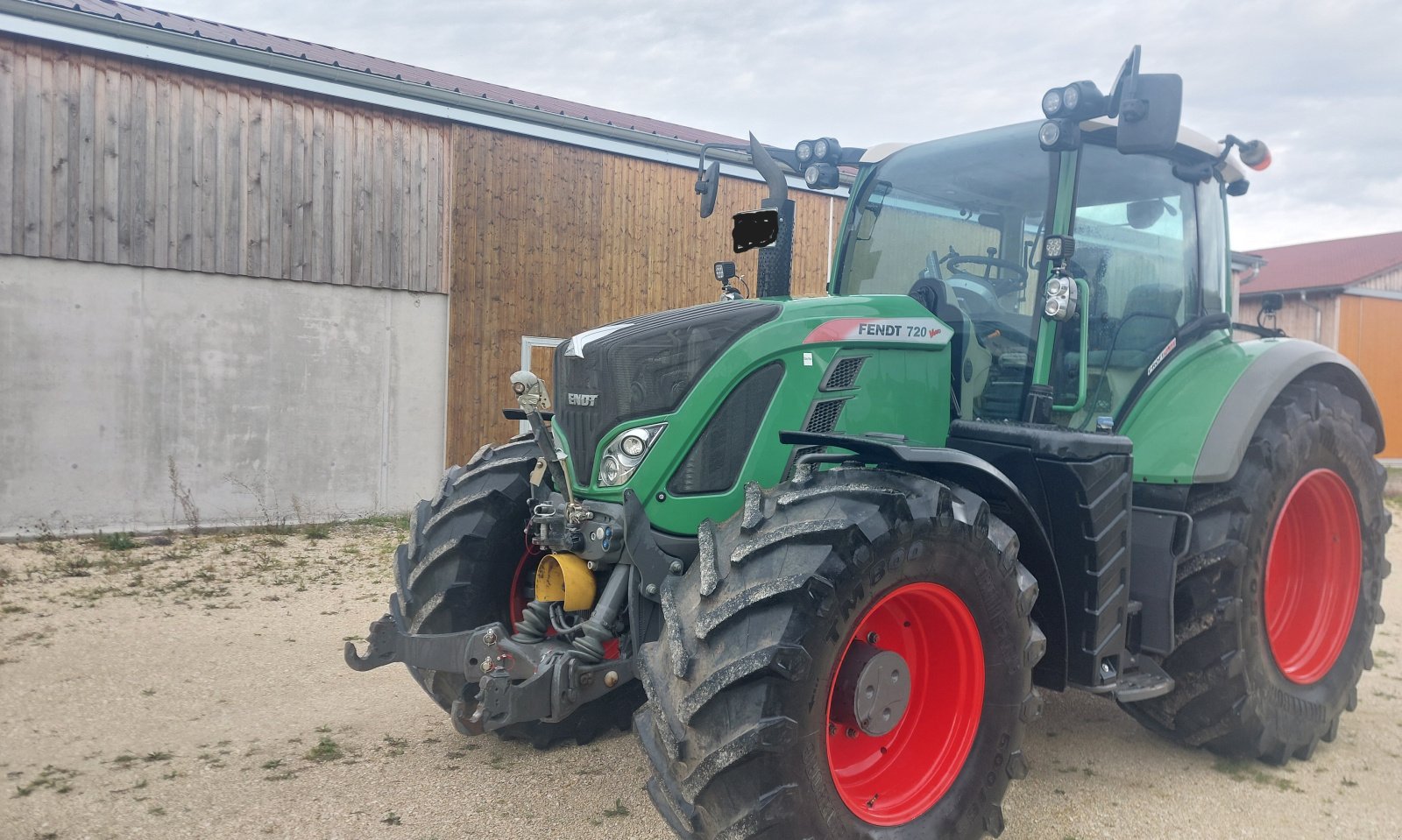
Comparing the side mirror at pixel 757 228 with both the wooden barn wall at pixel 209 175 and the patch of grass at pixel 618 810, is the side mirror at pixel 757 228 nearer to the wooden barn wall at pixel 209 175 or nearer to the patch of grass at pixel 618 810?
the patch of grass at pixel 618 810

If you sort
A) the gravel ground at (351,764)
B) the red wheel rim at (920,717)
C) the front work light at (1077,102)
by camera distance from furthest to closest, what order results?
the front work light at (1077,102) < the gravel ground at (351,764) < the red wheel rim at (920,717)

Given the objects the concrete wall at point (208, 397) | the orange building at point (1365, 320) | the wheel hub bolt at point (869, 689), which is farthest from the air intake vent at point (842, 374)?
the orange building at point (1365, 320)

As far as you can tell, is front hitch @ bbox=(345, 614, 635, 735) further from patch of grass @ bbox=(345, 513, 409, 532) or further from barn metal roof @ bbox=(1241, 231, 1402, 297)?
barn metal roof @ bbox=(1241, 231, 1402, 297)

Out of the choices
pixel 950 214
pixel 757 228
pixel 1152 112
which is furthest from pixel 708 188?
pixel 1152 112

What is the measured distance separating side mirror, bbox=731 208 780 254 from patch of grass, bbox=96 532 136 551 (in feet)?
21.2

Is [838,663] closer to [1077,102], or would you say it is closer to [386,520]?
[1077,102]

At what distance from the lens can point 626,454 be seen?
3.28 meters

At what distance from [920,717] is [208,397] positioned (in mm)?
7511

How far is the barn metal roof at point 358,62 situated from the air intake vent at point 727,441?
7.30 metres

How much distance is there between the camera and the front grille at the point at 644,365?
3.29 metres

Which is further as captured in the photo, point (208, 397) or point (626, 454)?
point (208, 397)

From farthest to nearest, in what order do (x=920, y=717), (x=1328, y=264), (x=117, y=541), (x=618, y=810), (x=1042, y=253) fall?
(x=1328, y=264)
(x=117, y=541)
(x=1042, y=253)
(x=618, y=810)
(x=920, y=717)

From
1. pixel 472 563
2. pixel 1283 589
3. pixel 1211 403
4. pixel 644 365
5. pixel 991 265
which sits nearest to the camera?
pixel 644 365

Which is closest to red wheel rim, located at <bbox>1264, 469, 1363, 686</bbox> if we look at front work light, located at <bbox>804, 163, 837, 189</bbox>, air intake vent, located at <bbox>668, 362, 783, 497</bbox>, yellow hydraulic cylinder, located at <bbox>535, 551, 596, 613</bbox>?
front work light, located at <bbox>804, 163, 837, 189</bbox>
